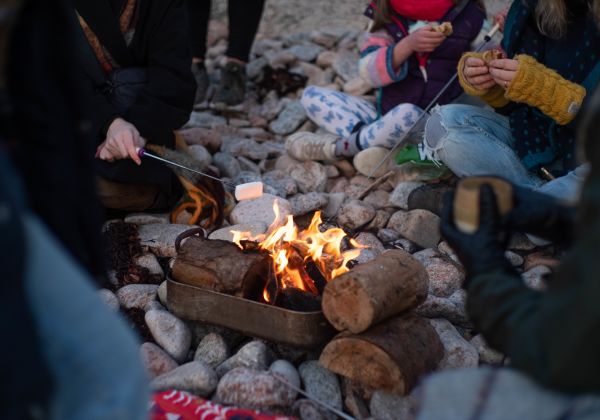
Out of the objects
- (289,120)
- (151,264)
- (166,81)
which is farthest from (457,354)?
(289,120)

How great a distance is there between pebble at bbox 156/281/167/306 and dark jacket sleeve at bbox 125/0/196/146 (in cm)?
85

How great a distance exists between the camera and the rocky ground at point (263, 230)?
2.27m

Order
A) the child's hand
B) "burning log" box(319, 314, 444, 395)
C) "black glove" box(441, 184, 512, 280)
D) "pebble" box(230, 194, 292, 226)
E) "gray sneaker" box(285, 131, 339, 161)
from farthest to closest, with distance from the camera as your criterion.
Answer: "gray sneaker" box(285, 131, 339, 161), the child's hand, "pebble" box(230, 194, 292, 226), "burning log" box(319, 314, 444, 395), "black glove" box(441, 184, 512, 280)

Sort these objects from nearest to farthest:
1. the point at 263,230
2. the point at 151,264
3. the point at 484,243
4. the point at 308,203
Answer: the point at 484,243 → the point at 151,264 → the point at 263,230 → the point at 308,203

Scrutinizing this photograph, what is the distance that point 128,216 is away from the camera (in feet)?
11.3

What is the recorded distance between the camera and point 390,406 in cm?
222

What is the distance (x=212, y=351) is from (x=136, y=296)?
478mm

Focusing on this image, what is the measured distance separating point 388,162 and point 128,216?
1.47 metres

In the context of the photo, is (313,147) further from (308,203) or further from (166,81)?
(166,81)

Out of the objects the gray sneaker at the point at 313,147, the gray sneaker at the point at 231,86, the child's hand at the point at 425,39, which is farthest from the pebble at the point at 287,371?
the gray sneaker at the point at 231,86

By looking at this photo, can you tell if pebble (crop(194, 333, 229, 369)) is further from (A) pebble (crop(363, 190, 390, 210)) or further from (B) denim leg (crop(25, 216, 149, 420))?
(A) pebble (crop(363, 190, 390, 210))

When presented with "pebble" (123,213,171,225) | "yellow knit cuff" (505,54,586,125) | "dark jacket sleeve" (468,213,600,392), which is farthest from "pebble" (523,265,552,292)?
"pebble" (123,213,171,225)

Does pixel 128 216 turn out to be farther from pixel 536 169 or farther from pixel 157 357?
pixel 536 169

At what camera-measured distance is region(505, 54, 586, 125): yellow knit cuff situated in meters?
2.97
